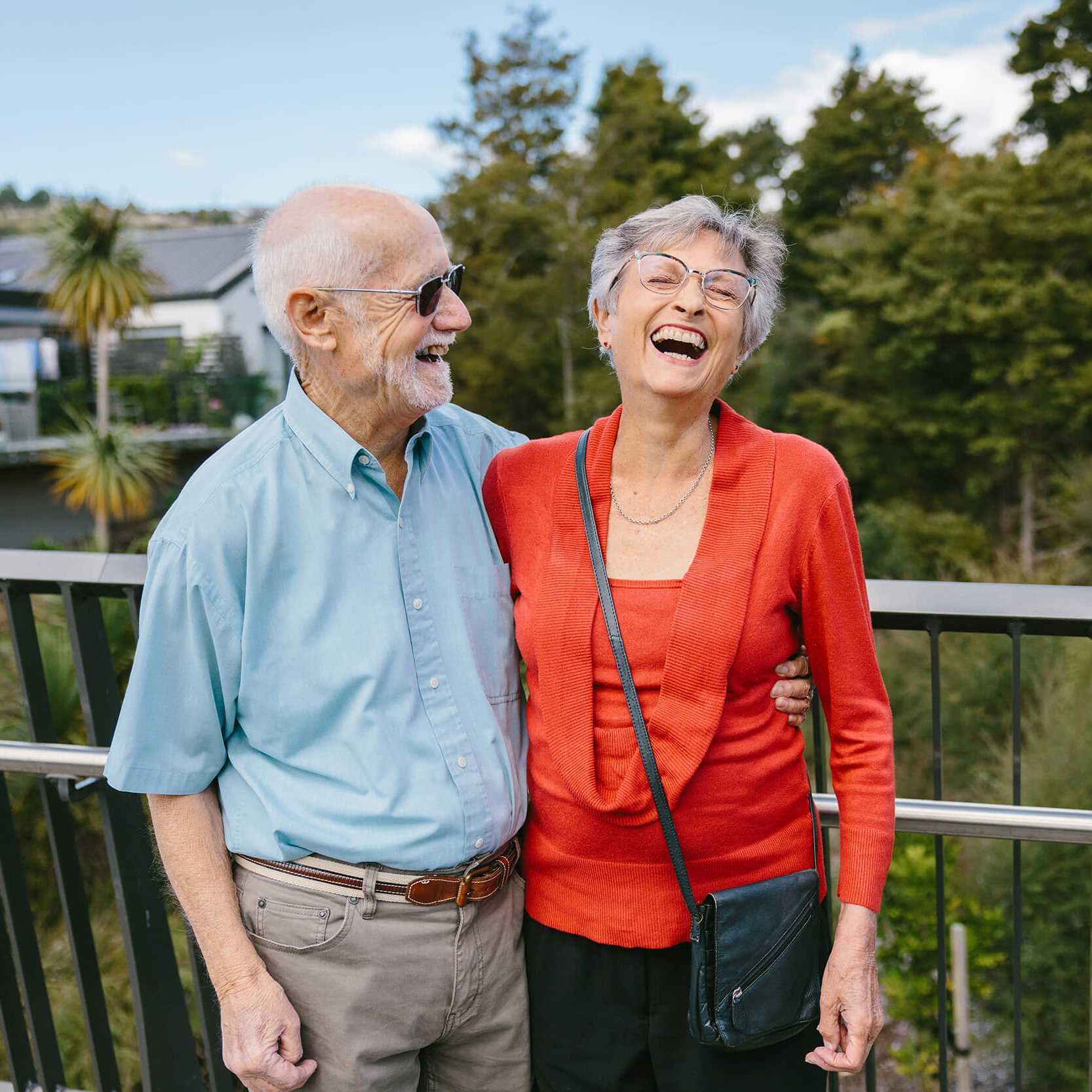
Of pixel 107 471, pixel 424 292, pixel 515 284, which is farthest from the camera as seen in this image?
pixel 515 284

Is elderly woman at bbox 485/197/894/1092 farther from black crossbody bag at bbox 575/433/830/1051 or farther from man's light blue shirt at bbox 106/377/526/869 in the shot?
man's light blue shirt at bbox 106/377/526/869

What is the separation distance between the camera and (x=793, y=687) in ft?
4.99

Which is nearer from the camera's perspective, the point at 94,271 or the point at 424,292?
the point at 424,292

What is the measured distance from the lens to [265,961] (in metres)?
1.53

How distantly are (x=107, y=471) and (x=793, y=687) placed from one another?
19229 mm

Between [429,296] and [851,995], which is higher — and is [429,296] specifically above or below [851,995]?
above

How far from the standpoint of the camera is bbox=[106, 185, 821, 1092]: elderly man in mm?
1454

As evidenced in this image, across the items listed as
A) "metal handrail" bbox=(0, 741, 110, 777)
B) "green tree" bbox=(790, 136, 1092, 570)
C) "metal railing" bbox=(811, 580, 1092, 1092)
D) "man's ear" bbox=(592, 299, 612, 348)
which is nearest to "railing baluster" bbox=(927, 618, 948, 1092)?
"metal railing" bbox=(811, 580, 1092, 1092)

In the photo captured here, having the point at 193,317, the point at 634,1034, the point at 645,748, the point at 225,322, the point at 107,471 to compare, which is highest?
the point at 193,317

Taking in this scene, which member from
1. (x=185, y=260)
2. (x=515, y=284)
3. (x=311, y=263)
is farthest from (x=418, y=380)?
(x=185, y=260)

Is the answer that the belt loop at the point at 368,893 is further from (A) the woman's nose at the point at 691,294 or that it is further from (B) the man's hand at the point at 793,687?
(A) the woman's nose at the point at 691,294

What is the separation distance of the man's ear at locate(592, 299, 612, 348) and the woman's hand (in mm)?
991

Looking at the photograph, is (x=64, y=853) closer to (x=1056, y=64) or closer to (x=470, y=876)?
(x=470, y=876)

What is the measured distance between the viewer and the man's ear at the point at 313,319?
1.50 meters
